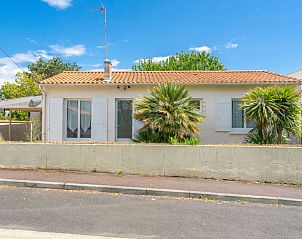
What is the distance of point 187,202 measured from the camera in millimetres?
5809

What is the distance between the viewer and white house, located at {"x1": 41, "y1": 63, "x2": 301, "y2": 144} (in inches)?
452

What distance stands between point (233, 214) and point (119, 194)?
264 centimetres

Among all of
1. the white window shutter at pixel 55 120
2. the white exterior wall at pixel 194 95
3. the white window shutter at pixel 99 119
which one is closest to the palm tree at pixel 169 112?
the white exterior wall at pixel 194 95

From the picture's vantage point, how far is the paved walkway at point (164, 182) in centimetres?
648

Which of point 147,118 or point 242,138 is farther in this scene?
point 242,138

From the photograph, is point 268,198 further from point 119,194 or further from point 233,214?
point 119,194

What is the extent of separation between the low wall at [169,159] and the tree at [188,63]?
25055 mm

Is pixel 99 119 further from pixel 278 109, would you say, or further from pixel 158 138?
pixel 278 109

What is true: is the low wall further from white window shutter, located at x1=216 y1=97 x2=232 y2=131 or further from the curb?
white window shutter, located at x1=216 y1=97 x2=232 y2=131

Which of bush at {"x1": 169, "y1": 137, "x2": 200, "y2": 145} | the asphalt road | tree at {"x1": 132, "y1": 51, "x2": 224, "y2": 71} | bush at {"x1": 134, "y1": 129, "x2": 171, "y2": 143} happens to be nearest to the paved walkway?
the asphalt road

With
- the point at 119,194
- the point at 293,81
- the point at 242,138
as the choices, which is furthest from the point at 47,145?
the point at 293,81

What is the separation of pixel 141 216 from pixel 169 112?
459 cm

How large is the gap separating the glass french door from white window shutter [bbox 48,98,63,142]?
248 cm

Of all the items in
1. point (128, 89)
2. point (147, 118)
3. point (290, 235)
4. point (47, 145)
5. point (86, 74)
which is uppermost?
point (86, 74)
